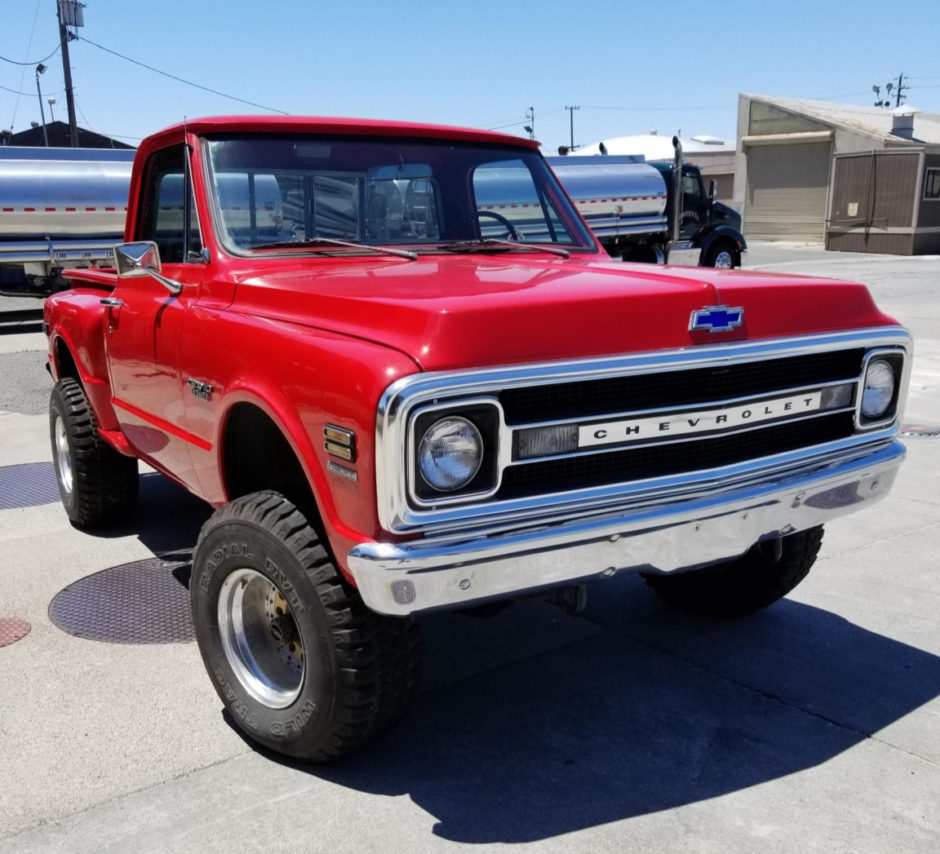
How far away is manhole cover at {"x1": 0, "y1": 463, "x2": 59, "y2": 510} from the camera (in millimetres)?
5914

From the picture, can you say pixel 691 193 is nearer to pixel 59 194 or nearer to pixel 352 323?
pixel 59 194

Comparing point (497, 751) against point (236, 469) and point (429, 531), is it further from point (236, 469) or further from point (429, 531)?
point (236, 469)

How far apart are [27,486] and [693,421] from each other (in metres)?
4.83

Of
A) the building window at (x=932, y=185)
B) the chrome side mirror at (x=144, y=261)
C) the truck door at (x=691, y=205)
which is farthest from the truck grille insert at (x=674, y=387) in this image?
the building window at (x=932, y=185)

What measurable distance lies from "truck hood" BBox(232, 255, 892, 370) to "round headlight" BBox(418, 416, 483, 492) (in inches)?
6.2

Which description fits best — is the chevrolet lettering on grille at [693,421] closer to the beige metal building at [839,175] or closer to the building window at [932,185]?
the beige metal building at [839,175]

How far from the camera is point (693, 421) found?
284 centimetres

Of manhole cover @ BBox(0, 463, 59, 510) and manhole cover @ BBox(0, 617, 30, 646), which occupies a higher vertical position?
manhole cover @ BBox(0, 617, 30, 646)

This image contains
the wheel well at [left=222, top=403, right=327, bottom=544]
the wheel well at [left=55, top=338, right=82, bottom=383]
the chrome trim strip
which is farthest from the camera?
the wheel well at [left=55, top=338, right=82, bottom=383]

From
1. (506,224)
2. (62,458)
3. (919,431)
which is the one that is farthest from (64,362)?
(919,431)

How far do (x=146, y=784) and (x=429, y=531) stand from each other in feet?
4.07

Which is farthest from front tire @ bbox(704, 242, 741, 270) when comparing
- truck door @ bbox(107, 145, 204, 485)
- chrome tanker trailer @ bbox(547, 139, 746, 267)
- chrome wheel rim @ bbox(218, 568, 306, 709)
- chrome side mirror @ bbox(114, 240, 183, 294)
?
chrome wheel rim @ bbox(218, 568, 306, 709)

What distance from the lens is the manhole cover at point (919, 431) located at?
7291 mm

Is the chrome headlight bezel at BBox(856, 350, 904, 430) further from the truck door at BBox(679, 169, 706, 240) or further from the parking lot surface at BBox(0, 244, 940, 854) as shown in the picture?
the truck door at BBox(679, 169, 706, 240)
